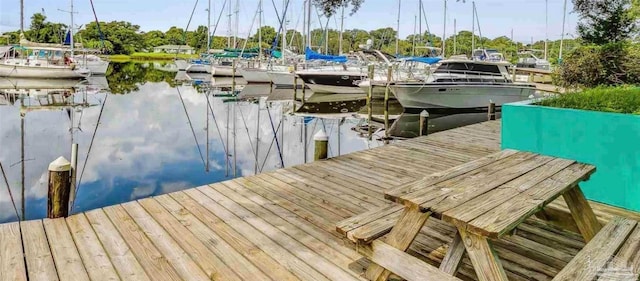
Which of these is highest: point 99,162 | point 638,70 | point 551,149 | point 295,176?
point 638,70

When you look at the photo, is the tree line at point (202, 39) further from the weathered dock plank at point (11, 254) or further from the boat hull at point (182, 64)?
the weathered dock plank at point (11, 254)

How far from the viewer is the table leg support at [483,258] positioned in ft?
Answer: 6.30

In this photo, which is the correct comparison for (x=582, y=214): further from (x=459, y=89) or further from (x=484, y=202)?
(x=459, y=89)

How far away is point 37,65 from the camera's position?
76.0 feet

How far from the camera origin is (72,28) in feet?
88.0

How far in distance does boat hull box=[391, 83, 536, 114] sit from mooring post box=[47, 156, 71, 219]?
12394mm

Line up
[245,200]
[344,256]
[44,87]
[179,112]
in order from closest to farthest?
[344,256] → [245,200] → [179,112] → [44,87]

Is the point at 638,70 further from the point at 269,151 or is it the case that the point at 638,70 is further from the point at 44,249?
the point at 44,249

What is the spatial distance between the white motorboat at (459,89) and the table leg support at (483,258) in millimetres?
13046

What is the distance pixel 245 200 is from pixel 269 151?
568 cm

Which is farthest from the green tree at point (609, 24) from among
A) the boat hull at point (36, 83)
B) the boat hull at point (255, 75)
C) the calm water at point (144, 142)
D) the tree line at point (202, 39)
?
the tree line at point (202, 39)

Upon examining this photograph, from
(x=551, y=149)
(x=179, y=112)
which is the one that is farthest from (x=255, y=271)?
(x=179, y=112)

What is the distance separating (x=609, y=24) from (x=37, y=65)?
25082 mm

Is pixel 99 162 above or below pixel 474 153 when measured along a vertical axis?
below
